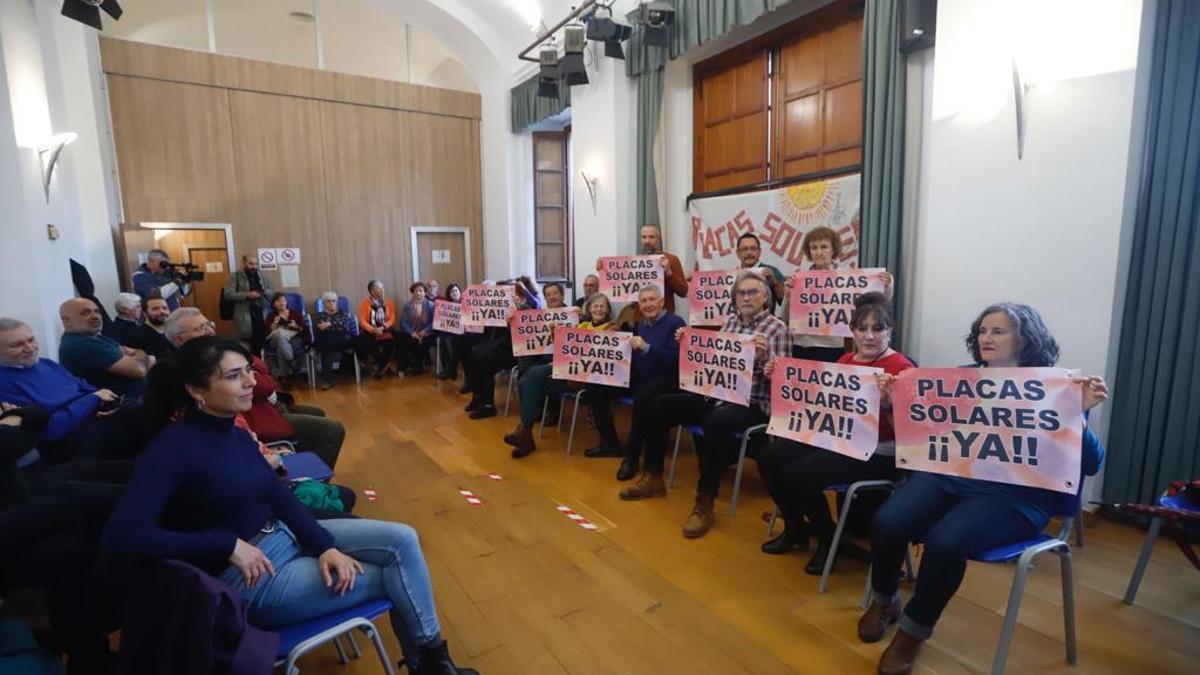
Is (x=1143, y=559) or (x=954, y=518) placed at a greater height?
(x=954, y=518)

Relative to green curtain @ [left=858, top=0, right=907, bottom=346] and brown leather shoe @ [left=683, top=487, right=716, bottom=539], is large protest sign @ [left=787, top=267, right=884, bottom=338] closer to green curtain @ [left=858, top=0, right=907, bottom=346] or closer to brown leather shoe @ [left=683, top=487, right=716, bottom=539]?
green curtain @ [left=858, top=0, right=907, bottom=346]

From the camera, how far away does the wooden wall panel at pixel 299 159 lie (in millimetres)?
6477

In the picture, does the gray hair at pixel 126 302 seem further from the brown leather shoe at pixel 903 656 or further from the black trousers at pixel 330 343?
the brown leather shoe at pixel 903 656

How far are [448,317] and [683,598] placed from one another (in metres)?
4.53

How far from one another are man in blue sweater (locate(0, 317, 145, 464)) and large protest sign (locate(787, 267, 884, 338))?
3.51 m

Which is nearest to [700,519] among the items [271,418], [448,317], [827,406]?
[827,406]

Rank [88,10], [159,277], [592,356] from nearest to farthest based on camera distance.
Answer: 1. [592,356]
2. [88,10]
3. [159,277]

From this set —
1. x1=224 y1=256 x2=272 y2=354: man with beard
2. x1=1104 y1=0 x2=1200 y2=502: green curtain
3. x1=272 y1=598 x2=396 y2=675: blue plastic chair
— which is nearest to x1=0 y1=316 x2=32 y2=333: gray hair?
x1=272 y1=598 x2=396 y2=675: blue plastic chair

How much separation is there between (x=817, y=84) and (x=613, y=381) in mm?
2877

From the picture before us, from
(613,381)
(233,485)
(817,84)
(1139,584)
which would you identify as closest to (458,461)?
(613,381)

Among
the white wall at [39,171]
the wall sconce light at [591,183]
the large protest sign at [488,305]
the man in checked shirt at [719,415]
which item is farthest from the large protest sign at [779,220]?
the white wall at [39,171]

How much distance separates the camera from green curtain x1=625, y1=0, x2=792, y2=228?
454cm

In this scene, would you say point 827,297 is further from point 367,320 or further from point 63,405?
point 367,320

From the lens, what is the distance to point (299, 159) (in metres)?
7.34
